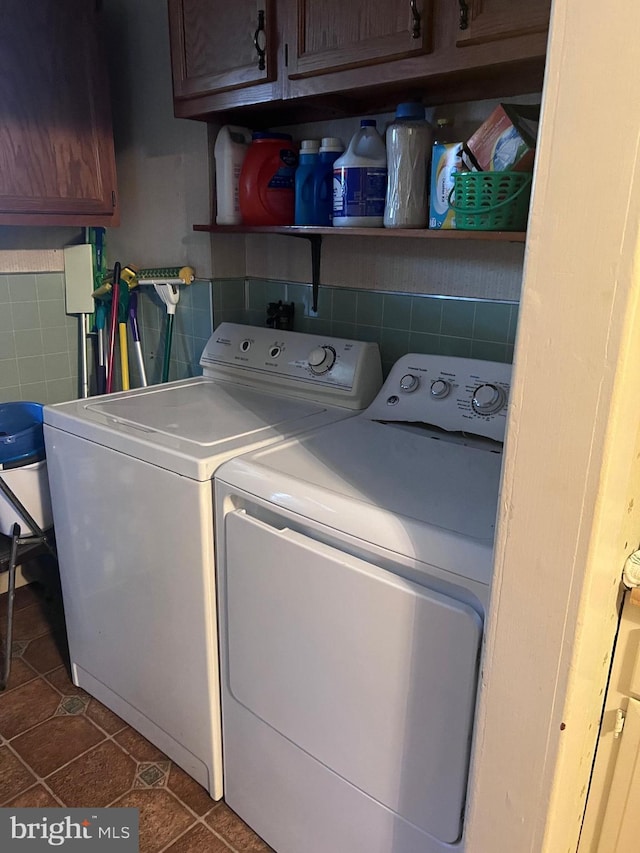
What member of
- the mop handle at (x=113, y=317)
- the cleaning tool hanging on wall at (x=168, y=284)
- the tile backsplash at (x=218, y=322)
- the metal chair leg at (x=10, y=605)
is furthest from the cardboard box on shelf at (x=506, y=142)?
the metal chair leg at (x=10, y=605)

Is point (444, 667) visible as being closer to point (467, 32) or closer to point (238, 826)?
point (238, 826)

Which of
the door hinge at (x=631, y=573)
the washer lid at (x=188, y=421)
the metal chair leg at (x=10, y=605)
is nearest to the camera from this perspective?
the door hinge at (x=631, y=573)

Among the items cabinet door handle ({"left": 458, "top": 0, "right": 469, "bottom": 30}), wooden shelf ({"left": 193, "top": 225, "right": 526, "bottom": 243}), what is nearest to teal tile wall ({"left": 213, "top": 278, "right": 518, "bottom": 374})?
wooden shelf ({"left": 193, "top": 225, "right": 526, "bottom": 243})

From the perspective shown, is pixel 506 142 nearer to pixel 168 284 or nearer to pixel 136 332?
pixel 168 284

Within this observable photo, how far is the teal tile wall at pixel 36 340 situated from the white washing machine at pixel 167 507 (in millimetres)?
690

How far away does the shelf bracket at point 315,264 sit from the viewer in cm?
191

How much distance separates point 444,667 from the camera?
1.02 m

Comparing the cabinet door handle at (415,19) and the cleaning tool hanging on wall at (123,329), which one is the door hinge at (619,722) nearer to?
the cabinet door handle at (415,19)

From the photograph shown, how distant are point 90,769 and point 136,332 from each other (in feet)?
4.39

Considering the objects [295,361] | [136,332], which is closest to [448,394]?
[295,361]

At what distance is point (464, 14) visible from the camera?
1190 millimetres

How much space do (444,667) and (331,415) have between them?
0.81m

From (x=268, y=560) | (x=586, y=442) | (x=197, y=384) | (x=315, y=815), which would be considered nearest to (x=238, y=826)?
(x=315, y=815)

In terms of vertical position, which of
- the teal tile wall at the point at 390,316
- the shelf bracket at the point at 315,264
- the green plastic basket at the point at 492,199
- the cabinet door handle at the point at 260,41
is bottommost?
the teal tile wall at the point at 390,316
